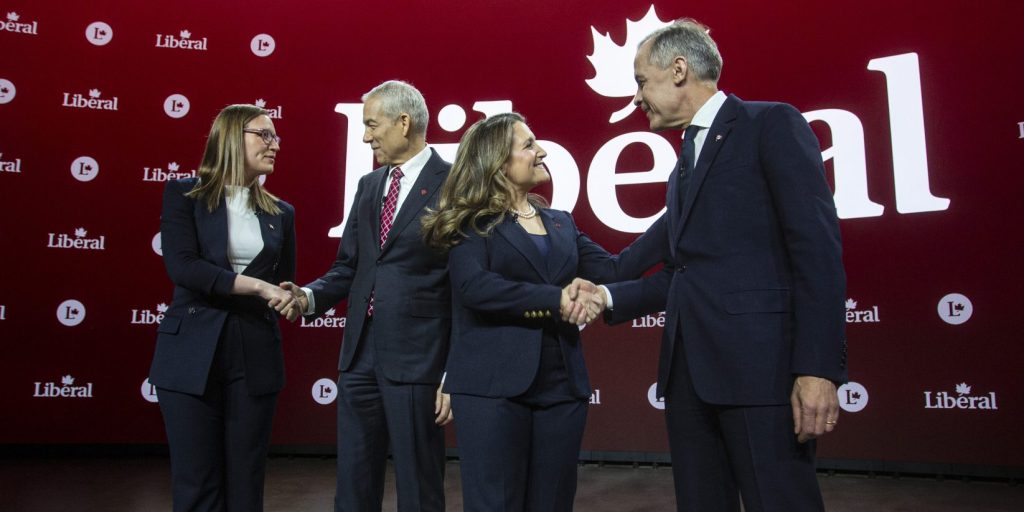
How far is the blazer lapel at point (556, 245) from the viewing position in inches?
70.8

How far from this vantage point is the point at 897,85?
3.98 m

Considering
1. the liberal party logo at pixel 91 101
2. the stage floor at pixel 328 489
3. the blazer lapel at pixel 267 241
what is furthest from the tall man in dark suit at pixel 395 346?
the liberal party logo at pixel 91 101

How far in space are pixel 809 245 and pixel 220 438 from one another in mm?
1600

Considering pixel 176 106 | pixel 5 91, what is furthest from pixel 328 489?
pixel 5 91

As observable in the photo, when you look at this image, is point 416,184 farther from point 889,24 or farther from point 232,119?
point 889,24

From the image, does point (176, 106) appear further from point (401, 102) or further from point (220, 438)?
point (220, 438)

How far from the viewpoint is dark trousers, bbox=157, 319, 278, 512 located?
185 cm

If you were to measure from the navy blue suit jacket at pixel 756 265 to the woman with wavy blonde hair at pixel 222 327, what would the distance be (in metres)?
1.17

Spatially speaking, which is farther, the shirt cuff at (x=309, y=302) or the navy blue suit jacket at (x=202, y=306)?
the shirt cuff at (x=309, y=302)

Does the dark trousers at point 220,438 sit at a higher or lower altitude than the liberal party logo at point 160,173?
lower

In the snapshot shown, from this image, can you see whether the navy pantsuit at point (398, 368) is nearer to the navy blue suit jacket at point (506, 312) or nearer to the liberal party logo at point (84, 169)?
the navy blue suit jacket at point (506, 312)

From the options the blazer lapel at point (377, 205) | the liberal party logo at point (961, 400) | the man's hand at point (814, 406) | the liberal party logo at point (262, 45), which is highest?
the liberal party logo at point (262, 45)

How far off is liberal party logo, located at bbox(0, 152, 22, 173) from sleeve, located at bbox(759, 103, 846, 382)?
194 inches

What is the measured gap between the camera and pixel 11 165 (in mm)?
4531
